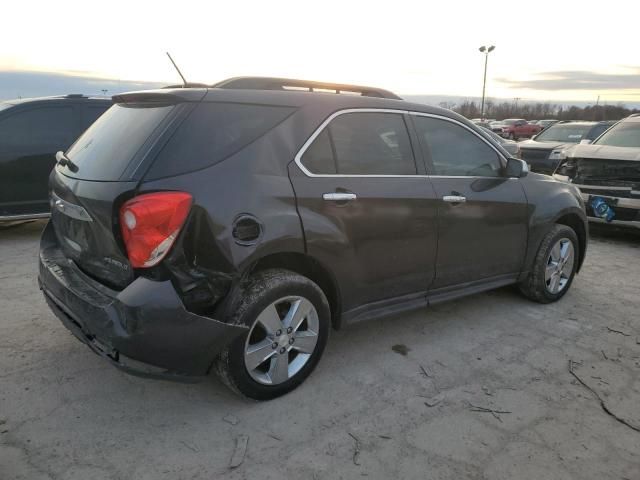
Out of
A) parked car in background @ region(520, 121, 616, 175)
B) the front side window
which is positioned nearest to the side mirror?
the front side window

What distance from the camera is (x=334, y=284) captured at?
3.19m

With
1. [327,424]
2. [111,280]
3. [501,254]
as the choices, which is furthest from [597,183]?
[111,280]

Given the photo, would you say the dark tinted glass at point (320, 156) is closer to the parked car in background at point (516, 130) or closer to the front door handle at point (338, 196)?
the front door handle at point (338, 196)

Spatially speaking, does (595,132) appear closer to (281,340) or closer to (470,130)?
(470,130)

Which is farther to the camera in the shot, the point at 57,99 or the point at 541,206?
the point at 57,99

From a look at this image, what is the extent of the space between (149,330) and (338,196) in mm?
1307

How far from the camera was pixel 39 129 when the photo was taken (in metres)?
6.36


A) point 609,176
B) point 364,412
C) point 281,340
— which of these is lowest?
point 364,412

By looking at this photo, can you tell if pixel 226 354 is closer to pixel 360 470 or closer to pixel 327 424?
pixel 327 424

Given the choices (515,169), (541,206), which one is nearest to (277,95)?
(515,169)

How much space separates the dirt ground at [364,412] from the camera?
8.20 ft

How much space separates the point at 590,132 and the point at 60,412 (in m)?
13.4

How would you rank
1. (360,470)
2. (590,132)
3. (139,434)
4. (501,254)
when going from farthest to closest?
(590,132), (501,254), (139,434), (360,470)

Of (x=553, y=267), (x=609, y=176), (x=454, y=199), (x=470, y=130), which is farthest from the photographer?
(x=609, y=176)
